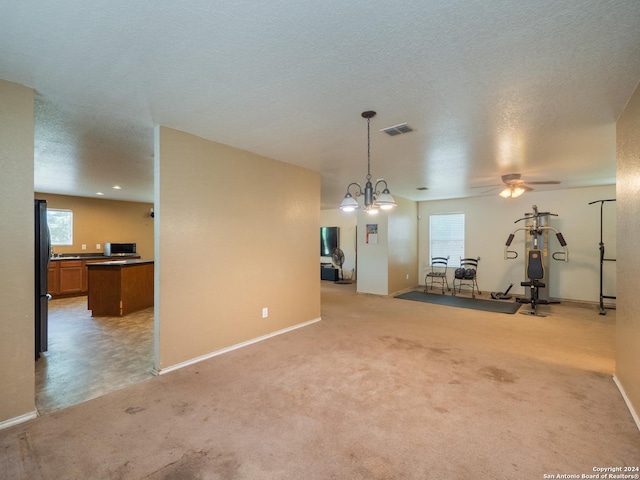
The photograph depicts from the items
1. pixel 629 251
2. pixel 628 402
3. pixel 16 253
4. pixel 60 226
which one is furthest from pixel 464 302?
pixel 60 226

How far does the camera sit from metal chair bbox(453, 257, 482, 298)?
7.29m

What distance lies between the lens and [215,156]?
3514 mm

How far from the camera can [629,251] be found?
244 cm

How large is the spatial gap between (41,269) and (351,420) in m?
3.47

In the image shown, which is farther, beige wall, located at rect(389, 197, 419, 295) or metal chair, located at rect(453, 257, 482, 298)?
beige wall, located at rect(389, 197, 419, 295)

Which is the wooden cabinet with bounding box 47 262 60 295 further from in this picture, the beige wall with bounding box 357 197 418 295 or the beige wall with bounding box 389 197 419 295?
the beige wall with bounding box 389 197 419 295

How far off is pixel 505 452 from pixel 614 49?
8.33 feet

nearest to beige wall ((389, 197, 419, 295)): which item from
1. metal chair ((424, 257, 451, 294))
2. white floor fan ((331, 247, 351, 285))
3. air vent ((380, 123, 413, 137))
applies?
metal chair ((424, 257, 451, 294))

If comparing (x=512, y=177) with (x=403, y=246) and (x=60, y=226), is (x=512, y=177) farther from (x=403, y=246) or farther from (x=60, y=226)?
(x=60, y=226)

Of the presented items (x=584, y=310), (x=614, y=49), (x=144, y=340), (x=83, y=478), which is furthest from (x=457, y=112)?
(x=584, y=310)

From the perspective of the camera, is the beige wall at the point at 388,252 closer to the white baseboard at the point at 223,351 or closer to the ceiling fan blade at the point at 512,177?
the ceiling fan blade at the point at 512,177

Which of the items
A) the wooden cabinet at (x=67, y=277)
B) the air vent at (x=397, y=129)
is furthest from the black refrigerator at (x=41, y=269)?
the wooden cabinet at (x=67, y=277)

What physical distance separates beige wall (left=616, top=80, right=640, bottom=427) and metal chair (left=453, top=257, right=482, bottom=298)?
4.50 m

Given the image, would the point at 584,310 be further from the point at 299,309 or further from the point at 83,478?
the point at 83,478
